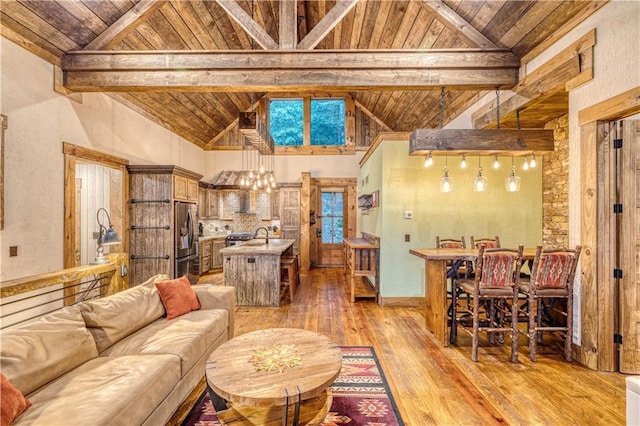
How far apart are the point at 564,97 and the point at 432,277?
2.61 meters

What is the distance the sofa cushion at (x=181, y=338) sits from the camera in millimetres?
2119

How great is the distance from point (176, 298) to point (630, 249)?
13.8ft

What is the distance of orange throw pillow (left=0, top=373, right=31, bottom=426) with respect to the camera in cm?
131

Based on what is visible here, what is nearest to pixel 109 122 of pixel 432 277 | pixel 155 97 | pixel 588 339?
pixel 155 97

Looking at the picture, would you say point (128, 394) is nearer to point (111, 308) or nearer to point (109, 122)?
point (111, 308)

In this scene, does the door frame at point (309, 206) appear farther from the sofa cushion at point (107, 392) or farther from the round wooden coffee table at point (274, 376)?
the sofa cushion at point (107, 392)

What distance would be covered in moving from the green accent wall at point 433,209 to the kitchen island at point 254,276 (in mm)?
1727

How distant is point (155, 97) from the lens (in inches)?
207

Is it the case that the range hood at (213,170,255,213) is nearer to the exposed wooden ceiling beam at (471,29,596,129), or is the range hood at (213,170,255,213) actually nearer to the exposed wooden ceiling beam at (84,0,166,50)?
the exposed wooden ceiling beam at (84,0,166,50)

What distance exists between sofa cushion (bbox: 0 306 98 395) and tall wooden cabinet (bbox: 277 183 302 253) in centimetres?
587

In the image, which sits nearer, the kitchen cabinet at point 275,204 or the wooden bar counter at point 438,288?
the wooden bar counter at point 438,288

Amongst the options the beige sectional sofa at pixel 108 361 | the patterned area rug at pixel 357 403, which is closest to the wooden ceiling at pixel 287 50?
the beige sectional sofa at pixel 108 361

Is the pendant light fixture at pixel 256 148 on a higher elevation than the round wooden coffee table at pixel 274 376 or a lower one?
higher

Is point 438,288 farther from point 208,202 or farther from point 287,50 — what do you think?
point 208,202
